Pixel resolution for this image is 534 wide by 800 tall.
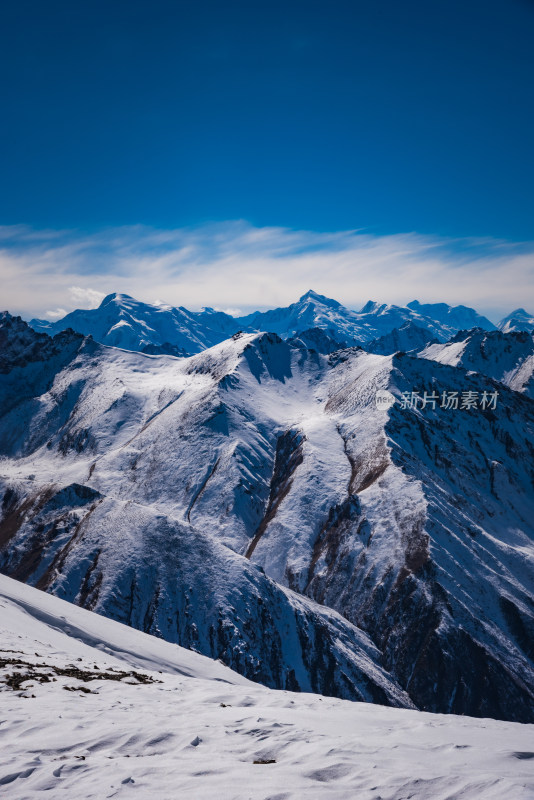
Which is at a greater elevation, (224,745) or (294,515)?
(224,745)

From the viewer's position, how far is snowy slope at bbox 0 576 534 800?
9805 millimetres

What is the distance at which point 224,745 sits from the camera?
478 inches

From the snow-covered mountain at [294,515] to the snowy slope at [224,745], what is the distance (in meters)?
50.1

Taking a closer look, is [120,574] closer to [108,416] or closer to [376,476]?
[376,476]

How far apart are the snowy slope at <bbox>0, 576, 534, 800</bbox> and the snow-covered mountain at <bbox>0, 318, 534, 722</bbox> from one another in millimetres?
50077

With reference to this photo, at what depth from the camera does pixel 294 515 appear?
107 meters

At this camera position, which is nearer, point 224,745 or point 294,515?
point 224,745

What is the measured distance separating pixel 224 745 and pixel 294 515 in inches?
3800

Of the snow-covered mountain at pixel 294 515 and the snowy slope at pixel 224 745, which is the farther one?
the snow-covered mountain at pixel 294 515

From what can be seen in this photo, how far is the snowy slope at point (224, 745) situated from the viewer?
9805mm

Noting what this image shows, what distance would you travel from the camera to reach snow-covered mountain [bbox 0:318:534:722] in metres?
69.6

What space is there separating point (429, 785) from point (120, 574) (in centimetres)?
6808

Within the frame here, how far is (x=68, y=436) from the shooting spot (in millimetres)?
152375

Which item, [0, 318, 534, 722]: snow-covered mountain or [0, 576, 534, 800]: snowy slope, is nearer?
[0, 576, 534, 800]: snowy slope
